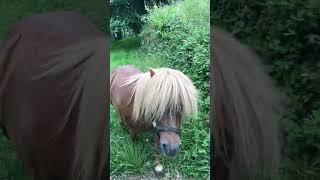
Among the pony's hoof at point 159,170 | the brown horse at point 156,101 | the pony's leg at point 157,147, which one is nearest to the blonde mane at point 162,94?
the brown horse at point 156,101

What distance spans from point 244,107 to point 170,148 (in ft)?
1.67

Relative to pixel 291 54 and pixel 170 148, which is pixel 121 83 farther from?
pixel 291 54

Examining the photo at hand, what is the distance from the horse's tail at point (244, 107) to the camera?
9.65ft

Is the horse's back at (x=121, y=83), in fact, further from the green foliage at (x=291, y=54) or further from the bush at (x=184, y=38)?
the green foliage at (x=291, y=54)

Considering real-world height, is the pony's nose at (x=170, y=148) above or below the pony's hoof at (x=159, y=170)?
above

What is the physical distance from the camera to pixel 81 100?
9.45 ft

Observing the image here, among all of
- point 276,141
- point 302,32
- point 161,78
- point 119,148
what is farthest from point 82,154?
point 302,32

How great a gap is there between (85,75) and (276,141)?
120 centimetres

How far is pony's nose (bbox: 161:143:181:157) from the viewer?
3.02 m

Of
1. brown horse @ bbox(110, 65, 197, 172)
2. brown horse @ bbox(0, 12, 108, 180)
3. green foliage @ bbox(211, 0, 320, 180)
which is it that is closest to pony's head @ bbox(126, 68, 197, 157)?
brown horse @ bbox(110, 65, 197, 172)

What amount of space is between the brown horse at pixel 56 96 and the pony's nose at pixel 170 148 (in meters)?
0.36

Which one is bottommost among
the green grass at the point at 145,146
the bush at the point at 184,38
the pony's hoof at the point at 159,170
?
the pony's hoof at the point at 159,170

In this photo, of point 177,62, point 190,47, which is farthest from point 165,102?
point 190,47

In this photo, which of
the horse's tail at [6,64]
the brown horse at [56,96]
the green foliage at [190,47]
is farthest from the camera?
the green foliage at [190,47]
